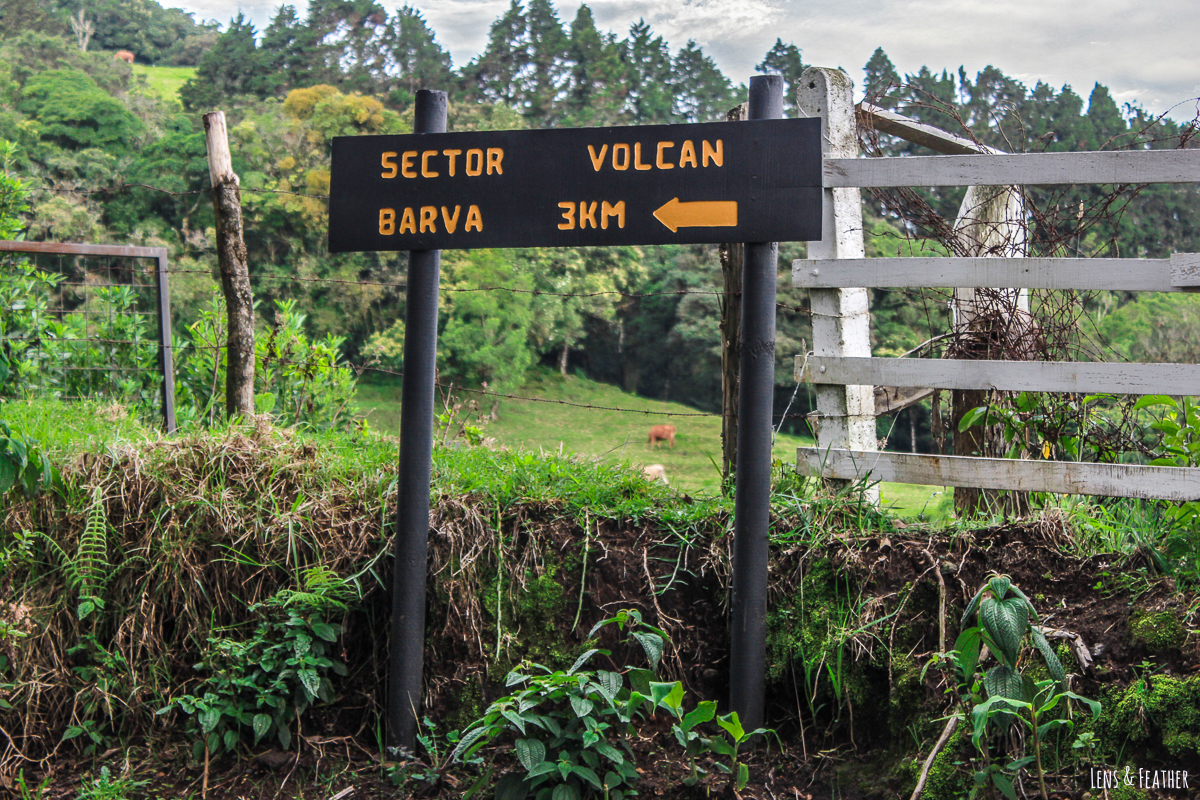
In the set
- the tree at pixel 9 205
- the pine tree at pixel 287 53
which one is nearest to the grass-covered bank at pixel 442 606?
the tree at pixel 9 205

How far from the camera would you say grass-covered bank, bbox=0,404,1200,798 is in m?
→ 2.68

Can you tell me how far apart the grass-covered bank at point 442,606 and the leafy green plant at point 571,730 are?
0.20 meters

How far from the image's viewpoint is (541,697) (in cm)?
238

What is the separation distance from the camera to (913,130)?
12.8ft

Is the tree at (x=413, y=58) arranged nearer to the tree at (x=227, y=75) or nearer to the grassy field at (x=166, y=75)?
the tree at (x=227, y=75)

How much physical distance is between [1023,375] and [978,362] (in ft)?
0.47

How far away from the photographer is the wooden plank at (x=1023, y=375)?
2662 millimetres

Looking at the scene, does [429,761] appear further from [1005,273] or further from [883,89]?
[883,89]

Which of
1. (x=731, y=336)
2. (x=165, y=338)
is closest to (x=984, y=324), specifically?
(x=731, y=336)

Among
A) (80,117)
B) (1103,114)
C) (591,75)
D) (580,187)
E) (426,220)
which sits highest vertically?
(591,75)

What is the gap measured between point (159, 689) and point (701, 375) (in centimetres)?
2818

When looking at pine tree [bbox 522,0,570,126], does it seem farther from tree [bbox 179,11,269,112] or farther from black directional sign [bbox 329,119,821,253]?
black directional sign [bbox 329,119,821,253]

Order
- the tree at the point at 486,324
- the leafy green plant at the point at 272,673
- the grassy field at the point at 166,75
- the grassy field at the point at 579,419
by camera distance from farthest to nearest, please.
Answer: the grassy field at the point at 166,75
the tree at the point at 486,324
the grassy field at the point at 579,419
the leafy green plant at the point at 272,673

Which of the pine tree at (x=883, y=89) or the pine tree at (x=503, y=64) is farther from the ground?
the pine tree at (x=503, y=64)
